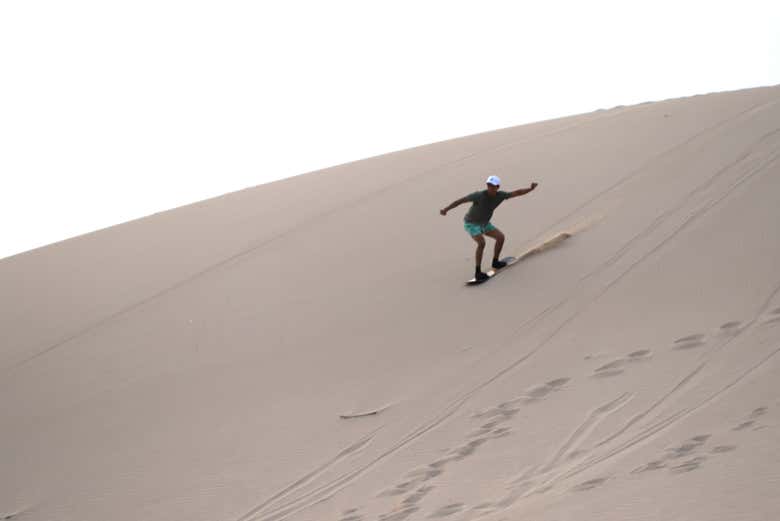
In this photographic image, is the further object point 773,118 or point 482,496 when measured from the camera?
point 773,118

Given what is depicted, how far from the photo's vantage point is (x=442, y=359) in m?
7.90

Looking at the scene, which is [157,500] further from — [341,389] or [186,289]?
[186,289]

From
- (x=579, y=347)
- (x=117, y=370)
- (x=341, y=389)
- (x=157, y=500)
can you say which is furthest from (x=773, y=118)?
(x=157, y=500)

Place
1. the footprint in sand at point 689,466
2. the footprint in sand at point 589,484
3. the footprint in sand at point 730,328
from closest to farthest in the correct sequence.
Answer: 1. the footprint in sand at point 689,466
2. the footprint in sand at point 589,484
3. the footprint in sand at point 730,328

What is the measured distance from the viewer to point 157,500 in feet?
21.5

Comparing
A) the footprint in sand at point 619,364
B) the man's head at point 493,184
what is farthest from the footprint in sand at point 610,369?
the man's head at point 493,184

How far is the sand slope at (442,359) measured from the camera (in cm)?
529

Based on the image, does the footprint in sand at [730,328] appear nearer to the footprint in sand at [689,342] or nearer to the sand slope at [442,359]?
the sand slope at [442,359]

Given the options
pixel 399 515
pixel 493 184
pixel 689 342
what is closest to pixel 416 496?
pixel 399 515

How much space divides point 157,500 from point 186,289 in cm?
619

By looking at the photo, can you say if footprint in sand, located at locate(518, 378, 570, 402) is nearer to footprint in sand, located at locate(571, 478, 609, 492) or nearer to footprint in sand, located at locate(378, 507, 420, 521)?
footprint in sand, located at locate(378, 507, 420, 521)

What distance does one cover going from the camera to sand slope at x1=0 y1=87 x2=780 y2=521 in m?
5.29

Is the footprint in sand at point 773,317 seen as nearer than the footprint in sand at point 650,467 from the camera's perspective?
No

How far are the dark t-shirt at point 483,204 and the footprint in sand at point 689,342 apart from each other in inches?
117
